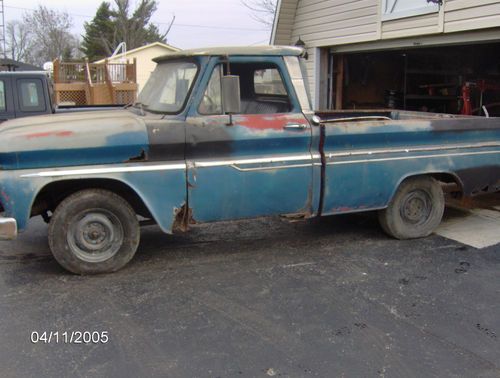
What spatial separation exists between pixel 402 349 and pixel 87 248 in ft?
9.26

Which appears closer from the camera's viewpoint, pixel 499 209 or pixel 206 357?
pixel 206 357

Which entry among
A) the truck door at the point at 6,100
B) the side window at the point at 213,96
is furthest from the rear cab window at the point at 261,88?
the truck door at the point at 6,100

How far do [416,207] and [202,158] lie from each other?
2.65m

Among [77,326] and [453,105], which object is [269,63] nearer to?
[77,326]

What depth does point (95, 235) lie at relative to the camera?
4.80m

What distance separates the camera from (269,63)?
17.3 ft

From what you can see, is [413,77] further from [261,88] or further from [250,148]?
[250,148]

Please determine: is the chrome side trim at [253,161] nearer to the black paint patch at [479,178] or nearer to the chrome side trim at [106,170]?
the chrome side trim at [106,170]

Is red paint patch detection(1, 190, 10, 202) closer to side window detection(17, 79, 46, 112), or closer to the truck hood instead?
the truck hood

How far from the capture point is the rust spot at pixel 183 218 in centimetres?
495

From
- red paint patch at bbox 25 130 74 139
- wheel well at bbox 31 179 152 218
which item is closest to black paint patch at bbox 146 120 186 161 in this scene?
wheel well at bbox 31 179 152 218

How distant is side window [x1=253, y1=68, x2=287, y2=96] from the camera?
5320 millimetres

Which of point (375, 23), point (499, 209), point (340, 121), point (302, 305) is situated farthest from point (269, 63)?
point (375, 23)

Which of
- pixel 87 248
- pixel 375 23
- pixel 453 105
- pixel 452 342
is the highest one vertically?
pixel 375 23
